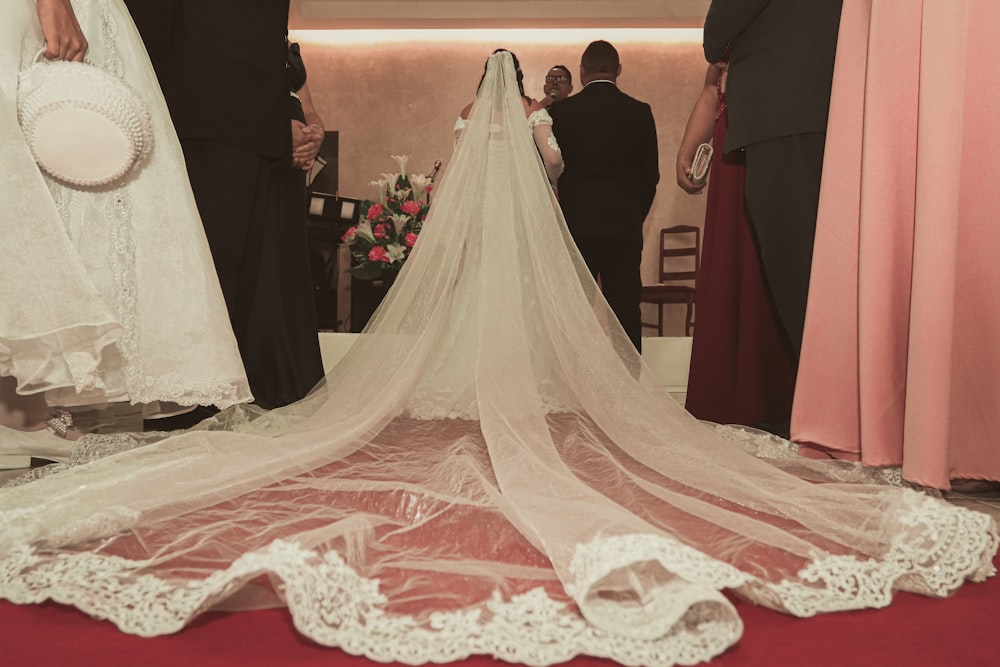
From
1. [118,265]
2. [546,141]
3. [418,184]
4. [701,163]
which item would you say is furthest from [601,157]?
[118,265]

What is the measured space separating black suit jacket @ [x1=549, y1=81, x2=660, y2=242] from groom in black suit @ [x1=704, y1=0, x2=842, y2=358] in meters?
0.91

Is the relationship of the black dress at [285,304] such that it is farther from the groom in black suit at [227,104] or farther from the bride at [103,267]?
the bride at [103,267]

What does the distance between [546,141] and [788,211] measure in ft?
4.02

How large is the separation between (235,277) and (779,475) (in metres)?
1.58

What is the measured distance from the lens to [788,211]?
6.02ft

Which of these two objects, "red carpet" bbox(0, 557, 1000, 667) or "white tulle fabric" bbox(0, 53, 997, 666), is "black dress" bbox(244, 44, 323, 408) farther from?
"red carpet" bbox(0, 557, 1000, 667)

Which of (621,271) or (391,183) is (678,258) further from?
(621,271)

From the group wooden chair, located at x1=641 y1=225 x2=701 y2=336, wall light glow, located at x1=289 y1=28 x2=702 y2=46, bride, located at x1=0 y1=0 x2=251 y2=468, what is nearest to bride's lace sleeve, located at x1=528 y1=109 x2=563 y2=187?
bride, located at x1=0 y1=0 x2=251 y2=468

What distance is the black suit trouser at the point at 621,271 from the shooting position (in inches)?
115

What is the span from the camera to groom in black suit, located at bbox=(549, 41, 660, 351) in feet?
9.41

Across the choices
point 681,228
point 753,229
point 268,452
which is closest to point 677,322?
point 681,228

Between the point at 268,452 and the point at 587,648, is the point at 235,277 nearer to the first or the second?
the point at 268,452

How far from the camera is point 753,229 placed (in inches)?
83.7

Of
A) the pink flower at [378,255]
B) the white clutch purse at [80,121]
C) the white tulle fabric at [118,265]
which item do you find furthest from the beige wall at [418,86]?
the white clutch purse at [80,121]
